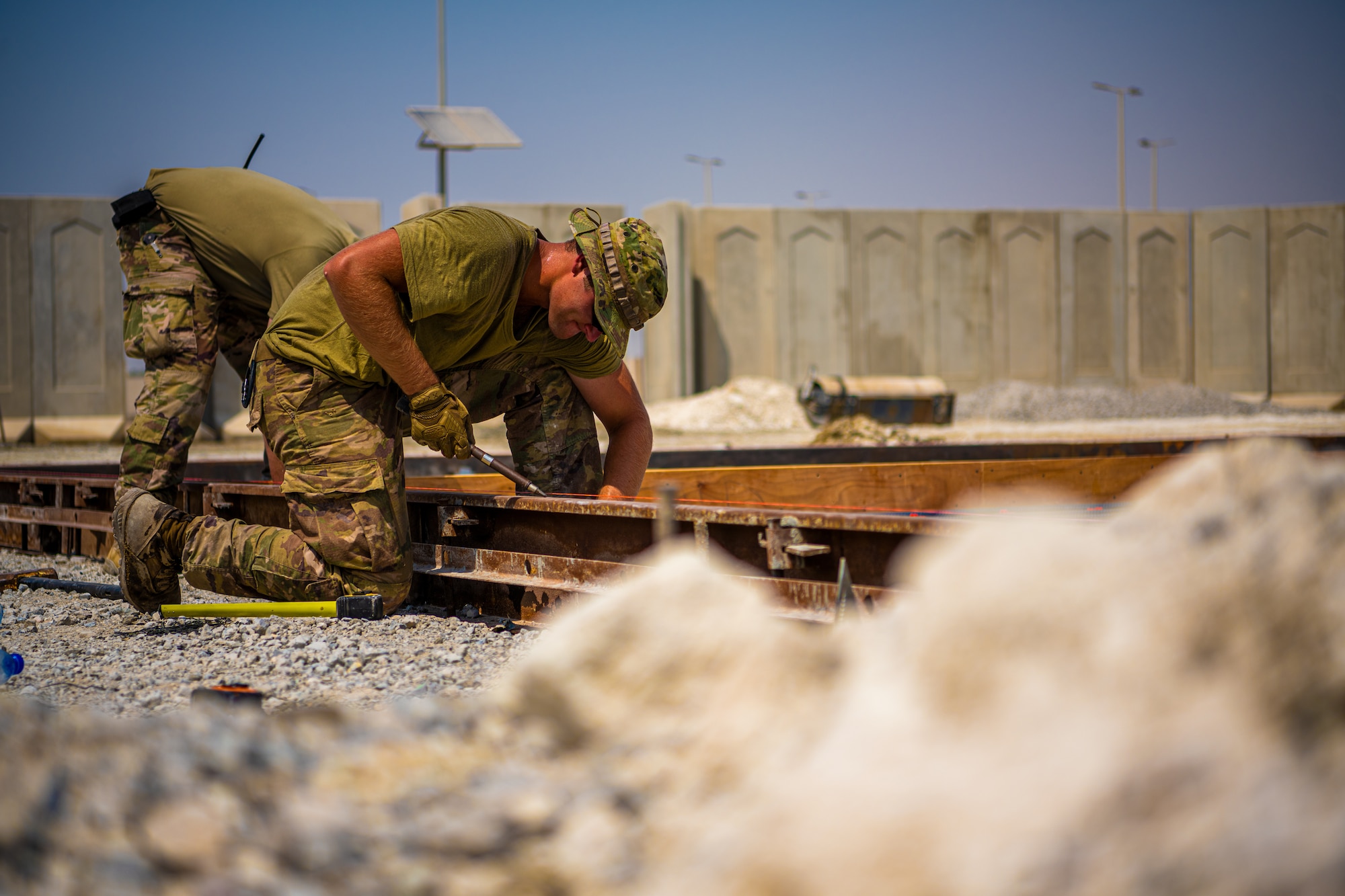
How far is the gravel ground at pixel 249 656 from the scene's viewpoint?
97.0 inches

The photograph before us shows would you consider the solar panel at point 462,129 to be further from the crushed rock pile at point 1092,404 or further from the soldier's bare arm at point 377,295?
the soldier's bare arm at point 377,295

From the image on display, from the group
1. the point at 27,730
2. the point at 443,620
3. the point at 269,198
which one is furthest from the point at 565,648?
the point at 269,198

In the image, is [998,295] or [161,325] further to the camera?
[998,295]

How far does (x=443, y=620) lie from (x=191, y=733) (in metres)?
1.95

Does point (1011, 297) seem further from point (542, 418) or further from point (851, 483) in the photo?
point (542, 418)

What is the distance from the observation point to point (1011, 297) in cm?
1880

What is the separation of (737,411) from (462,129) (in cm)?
655

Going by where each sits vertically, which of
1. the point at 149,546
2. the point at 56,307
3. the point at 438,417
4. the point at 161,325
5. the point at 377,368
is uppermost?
the point at 56,307

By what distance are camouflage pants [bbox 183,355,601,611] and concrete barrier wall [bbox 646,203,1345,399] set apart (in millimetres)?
13807

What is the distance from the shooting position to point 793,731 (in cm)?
119

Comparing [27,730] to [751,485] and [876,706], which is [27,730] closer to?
[876,706]

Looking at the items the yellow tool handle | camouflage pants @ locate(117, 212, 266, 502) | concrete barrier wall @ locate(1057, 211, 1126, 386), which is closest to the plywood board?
camouflage pants @ locate(117, 212, 266, 502)

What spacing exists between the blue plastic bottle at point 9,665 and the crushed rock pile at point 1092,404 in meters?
15.7

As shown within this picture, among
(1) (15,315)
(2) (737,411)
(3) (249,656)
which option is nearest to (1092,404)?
(2) (737,411)
